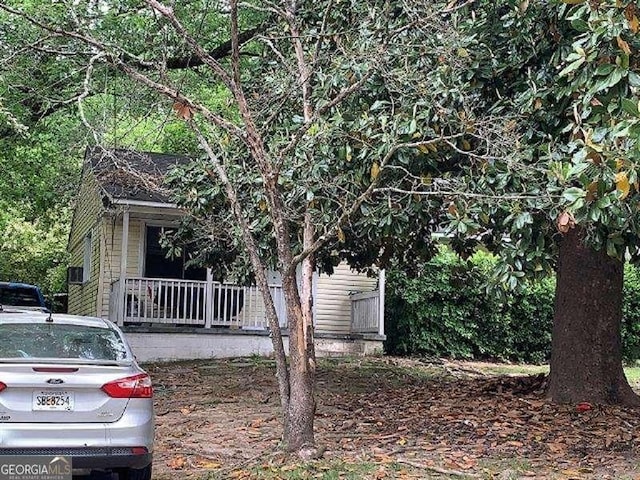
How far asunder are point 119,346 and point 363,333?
38.7 feet

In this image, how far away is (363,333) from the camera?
17781 millimetres

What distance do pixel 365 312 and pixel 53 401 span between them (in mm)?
12717

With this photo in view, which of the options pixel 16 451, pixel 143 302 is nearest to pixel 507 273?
pixel 16 451

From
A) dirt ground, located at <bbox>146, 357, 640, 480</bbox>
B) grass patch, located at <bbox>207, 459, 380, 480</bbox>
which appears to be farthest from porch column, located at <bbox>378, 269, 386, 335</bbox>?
grass patch, located at <bbox>207, 459, 380, 480</bbox>

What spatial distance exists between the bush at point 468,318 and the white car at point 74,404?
12.1 meters

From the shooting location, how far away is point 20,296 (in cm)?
1659

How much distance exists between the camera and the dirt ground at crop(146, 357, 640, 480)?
6906 mm

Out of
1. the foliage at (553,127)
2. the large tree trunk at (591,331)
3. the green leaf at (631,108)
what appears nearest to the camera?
the green leaf at (631,108)

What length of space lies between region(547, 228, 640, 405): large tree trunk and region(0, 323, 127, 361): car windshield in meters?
5.59

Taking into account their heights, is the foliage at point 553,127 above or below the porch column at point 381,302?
above

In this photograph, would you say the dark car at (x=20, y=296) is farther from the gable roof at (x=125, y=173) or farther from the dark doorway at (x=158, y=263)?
the gable roof at (x=125, y=173)

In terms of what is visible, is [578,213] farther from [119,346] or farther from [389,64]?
[119,346]

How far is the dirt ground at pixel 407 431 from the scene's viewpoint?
22.7 ft

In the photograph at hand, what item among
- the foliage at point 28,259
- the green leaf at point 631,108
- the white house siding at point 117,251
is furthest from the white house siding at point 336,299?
the green leaf at point 631,108
